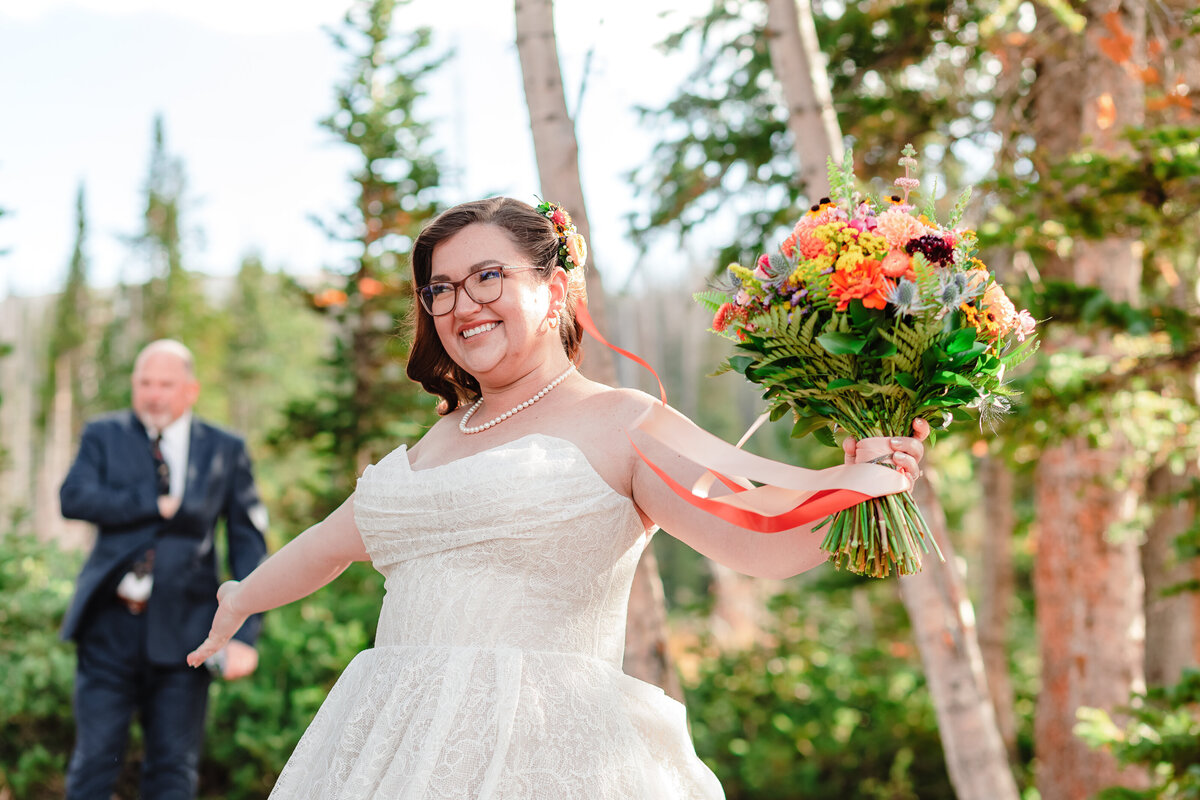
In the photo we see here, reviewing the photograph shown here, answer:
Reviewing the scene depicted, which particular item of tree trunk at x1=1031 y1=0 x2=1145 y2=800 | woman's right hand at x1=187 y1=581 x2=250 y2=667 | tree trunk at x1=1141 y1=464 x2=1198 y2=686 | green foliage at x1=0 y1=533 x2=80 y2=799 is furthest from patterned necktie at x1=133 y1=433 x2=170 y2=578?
tree trunk at x1=1141 y1=464 x2=1198 y2=686

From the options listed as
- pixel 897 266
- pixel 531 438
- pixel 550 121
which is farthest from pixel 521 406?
pixel 550 121

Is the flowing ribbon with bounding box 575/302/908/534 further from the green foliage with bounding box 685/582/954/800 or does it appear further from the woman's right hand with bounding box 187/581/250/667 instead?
the green foliage with bounding box 685/582/954/800

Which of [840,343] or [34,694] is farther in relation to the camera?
[34,694]

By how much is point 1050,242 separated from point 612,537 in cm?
350

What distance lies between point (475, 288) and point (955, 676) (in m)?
3.21

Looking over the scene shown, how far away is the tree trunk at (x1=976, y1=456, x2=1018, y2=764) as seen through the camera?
7.93m

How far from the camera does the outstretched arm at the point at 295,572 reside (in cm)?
232

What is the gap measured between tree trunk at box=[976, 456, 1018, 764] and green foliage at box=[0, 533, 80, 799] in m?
6.72

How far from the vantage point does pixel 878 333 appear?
168cm

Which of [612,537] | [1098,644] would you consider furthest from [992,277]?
[1098,644]

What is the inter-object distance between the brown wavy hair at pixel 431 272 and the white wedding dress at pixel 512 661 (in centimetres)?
39

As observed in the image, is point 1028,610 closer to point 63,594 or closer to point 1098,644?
point 1098,644

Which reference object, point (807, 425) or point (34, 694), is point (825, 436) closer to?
point (807, 425)

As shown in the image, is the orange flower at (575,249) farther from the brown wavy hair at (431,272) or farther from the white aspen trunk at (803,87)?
the white aspen trunk at (803,87)
